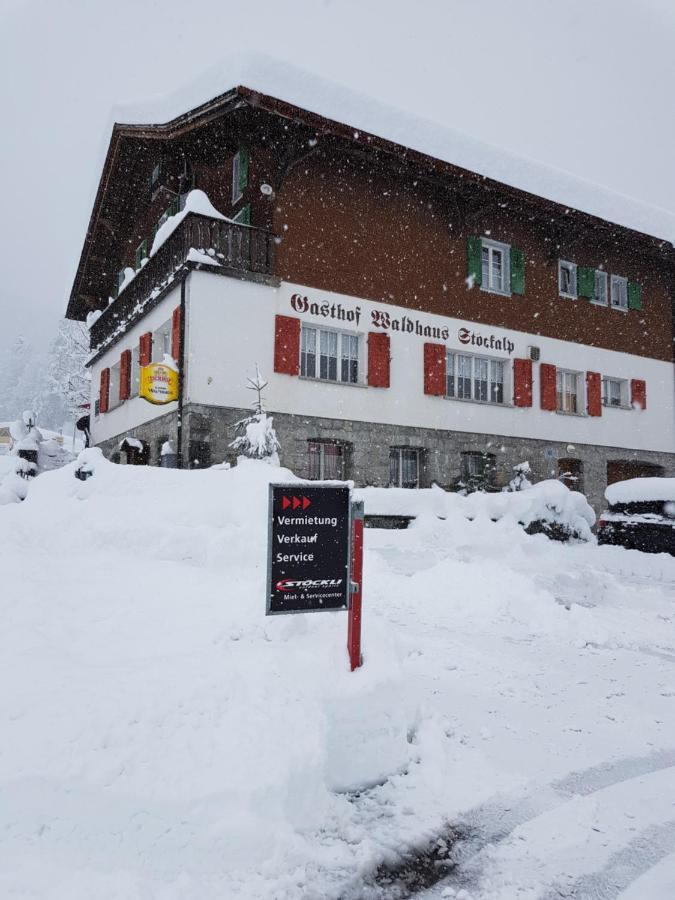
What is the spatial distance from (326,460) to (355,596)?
1122 centimetres

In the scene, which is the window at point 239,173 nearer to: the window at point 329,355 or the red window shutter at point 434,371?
the window at point 329,355

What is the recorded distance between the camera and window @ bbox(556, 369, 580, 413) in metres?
19.0

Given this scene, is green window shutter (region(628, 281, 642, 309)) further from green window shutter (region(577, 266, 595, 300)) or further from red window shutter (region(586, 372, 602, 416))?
Result: red window shutter (region(586, 372, 602, 416))

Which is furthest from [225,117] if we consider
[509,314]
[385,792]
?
[385,792]

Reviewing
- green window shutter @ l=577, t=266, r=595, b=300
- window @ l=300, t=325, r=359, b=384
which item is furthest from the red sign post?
green window shutter @ l=577, t=266, r=595, b=300

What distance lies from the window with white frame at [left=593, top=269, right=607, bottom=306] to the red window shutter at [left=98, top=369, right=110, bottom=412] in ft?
51.9

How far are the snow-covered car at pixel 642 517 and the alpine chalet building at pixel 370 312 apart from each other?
16.7ft

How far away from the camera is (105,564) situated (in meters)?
6.09

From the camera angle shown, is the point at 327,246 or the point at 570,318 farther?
the point at 570,318

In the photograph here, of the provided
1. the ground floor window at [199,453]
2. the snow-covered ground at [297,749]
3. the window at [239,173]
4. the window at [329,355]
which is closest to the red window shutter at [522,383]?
the window at [329,355]

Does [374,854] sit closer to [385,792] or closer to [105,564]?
[385,792]

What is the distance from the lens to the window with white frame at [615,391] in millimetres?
20125

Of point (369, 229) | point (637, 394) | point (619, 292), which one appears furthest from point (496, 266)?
Answer: point (637, 394)

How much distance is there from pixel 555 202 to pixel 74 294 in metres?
20.0
